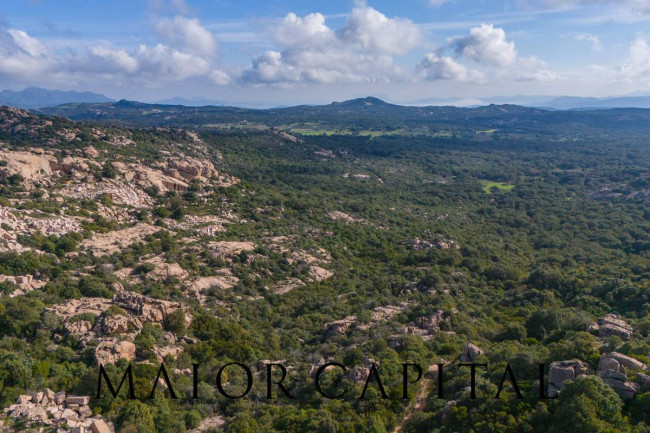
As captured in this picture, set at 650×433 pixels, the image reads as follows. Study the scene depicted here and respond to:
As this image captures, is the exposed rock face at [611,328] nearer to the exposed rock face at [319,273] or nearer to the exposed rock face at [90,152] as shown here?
the exposed rock face at [319,273]

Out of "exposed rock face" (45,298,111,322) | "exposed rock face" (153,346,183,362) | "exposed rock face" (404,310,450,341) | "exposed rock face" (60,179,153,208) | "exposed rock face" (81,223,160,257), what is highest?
"exposed rock face" (60,179,153,208)

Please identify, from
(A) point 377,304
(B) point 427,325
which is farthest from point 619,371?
(A) point 377,304

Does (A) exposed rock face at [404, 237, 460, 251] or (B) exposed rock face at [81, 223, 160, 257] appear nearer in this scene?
(B) exposed rock face at [81, 223, 160, 257]

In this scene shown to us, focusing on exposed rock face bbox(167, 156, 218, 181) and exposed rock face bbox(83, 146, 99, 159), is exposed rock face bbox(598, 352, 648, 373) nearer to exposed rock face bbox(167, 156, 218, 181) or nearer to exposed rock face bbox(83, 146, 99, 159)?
exposed rock face bbox(167, 156, 218, 181)

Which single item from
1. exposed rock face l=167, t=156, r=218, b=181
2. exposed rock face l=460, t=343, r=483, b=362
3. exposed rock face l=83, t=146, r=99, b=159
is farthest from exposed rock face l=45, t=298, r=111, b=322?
exposed rock face l=83, t=146, r=99, b=159

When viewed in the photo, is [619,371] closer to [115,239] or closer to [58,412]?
[58,412]

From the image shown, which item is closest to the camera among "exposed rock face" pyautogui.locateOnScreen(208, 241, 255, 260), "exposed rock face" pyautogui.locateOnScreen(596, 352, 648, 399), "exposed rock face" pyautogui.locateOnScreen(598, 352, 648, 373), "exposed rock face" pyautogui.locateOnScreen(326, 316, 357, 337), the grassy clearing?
"exposed rock face" pyautogui.locateOnScreen(596, 352, 648, 399)

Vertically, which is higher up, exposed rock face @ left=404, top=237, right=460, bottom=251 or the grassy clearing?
the grassy clearing

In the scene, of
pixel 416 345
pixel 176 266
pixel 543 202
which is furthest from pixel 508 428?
pixel 543 202
